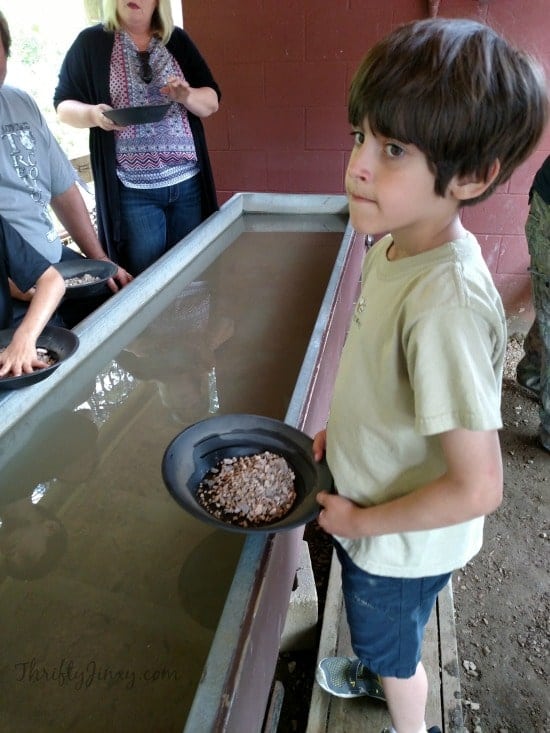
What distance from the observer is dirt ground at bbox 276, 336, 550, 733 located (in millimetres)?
1460

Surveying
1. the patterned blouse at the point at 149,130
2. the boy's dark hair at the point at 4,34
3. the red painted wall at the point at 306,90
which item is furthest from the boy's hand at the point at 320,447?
the red painted wall at the point at 306,90

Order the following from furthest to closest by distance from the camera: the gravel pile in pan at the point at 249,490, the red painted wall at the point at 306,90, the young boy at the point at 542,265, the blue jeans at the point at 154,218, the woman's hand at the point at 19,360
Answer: the red painted wall at the point at 306,90 → the blue jeans at the point at 154,218 → the young boy at the point at 542,265 → the woman's hand at the point at 19,360 → the gravel pile in pan at the point at 249,490

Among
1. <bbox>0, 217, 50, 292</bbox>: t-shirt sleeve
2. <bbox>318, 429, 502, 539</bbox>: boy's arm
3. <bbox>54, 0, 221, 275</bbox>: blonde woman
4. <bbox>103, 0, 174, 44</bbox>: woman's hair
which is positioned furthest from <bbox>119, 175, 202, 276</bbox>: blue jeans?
<bbox>318, 429, 502, 539</bbox>: boy's arm

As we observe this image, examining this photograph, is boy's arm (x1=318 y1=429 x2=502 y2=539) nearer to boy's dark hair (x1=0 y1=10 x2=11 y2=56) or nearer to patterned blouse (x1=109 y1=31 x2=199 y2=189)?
boy's dark hair (x1=0 y1=10 x2=11 y2=56)

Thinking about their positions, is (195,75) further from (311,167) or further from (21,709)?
(21,709)

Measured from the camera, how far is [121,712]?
30.2 inches

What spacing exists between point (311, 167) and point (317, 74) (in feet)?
1.51

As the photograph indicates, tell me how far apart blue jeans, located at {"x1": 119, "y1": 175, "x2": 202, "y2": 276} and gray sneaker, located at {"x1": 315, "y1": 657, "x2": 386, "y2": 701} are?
1636 mm

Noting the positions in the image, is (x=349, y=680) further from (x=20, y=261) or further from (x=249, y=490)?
(x=20, y=261)

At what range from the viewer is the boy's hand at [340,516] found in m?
0.78

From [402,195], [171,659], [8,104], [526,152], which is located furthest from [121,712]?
[8,104]

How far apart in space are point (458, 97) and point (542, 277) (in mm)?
1788

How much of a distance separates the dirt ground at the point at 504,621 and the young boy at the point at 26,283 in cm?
111

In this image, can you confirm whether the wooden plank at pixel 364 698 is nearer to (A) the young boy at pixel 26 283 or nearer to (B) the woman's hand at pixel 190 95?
(A) the young boy at pixel 26 283
